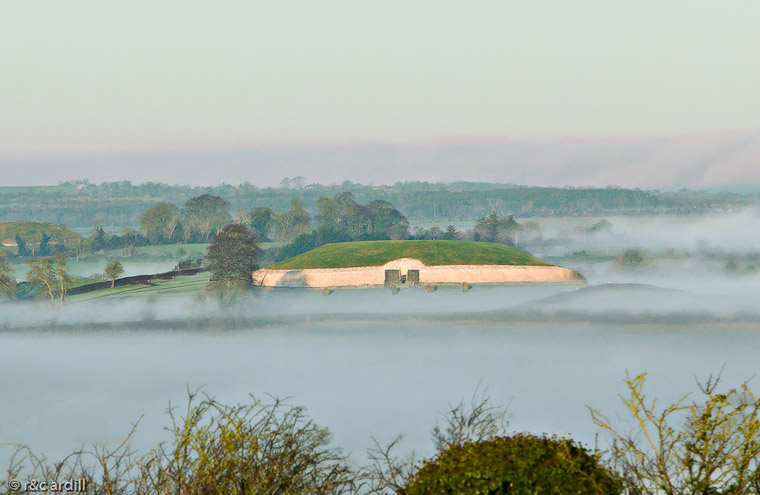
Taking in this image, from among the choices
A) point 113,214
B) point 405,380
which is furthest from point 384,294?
point 113,214

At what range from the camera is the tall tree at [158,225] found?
119 meters

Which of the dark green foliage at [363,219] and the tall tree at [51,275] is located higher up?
the dark green foliage at [363,219]

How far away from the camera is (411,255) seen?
293 ft

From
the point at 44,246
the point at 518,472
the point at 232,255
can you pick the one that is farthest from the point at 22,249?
the point at 518,472

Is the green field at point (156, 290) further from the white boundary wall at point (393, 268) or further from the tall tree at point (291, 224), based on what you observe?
the tall tree at point (291, 224)

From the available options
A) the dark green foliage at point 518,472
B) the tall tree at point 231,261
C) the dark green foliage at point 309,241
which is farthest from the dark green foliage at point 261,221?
the dark green foliage at point 518,472

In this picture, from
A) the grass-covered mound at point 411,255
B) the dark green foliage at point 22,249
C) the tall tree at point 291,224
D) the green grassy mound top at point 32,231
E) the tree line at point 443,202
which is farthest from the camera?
the tree line at point 443,202

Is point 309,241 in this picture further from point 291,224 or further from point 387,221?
point 387,221

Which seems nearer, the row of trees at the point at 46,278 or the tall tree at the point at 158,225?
the row of trees at the point at 46,278

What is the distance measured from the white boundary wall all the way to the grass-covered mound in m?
0.69

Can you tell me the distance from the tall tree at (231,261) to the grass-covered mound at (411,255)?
739cm

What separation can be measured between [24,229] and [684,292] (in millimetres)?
81014

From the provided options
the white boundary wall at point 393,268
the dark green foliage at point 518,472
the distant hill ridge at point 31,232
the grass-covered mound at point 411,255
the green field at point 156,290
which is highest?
the distant hill ridge at point 31,232

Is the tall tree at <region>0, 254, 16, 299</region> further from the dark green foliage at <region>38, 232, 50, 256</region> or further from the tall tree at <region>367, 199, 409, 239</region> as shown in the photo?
the tall tree at <region>367, 199, 409, 239</region>
